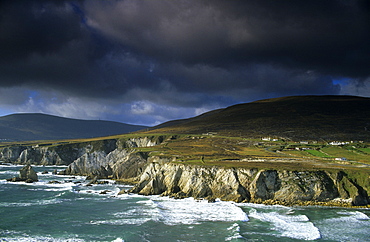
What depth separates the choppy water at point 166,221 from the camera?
34500mm

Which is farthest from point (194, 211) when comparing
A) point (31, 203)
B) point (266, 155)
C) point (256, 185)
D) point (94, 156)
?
point (94, 156)

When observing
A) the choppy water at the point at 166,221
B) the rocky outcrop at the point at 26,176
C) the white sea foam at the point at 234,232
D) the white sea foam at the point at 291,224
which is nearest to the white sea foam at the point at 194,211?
the choppy water at the point at 166,221

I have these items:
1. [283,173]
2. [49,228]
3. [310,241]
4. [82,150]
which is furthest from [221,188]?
[82,150]

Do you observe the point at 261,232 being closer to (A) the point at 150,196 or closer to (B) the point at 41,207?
(A) the point at 150,196

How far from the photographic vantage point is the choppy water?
3450 centimetres

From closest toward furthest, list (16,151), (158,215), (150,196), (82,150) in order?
(158,215)
(150,196)
(82,150)
(16,151)

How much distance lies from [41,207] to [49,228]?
13.7 m

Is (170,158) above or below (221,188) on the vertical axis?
above

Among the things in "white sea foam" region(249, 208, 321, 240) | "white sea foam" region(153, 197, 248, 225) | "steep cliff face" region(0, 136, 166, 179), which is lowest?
"white sea foam" region(249, 208, 321, 240)

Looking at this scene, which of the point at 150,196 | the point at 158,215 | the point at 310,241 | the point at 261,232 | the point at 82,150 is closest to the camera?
the point at 310,241

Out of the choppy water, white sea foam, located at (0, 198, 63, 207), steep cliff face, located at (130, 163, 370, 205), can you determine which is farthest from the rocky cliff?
white sea foam, located at (0, 198, 63, 207)

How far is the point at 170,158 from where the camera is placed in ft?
254

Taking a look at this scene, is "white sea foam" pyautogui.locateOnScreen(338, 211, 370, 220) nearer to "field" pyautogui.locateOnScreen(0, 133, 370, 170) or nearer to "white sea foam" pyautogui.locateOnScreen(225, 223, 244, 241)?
"field" pyautogui.locateOnScreen(0, 133, 370, 170)

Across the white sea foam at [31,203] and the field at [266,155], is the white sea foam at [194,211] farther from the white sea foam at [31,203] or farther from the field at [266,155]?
the white sea foam at [31,203]
